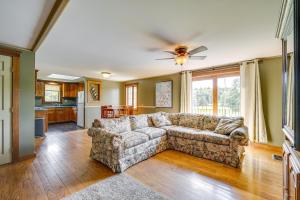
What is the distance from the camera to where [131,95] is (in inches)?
306

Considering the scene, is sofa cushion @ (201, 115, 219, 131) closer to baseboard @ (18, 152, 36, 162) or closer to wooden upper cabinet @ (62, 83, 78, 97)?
baseboard @ (18, 152, 36, 162)

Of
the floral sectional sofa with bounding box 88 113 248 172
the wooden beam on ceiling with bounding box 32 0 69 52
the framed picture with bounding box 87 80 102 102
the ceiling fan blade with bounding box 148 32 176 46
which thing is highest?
the ceiling fan blade with bounding box 148 32 176 46

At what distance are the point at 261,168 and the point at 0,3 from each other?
455 centimetres

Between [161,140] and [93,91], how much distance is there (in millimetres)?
→ 4762

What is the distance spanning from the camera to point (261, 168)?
2.70 m

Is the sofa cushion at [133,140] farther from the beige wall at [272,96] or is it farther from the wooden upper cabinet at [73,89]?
the wooden upper cabinet at [73,89]

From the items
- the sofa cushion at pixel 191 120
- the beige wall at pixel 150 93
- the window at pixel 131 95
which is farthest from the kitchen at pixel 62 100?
the sofa cushion at pixel 191 120

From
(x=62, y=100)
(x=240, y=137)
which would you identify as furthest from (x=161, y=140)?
(x=62, y=100)

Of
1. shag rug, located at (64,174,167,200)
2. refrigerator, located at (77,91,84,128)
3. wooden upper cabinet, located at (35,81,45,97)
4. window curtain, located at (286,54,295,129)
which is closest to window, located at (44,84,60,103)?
wooden upper cabinet, located at (35,81,45,97)

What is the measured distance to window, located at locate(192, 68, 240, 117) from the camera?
4.37 m

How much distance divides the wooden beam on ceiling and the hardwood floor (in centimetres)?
231

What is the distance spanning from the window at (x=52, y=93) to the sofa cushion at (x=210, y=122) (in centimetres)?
797

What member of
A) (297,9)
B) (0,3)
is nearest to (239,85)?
(297,9)

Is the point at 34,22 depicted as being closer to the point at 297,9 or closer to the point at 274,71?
the point at 297,9
